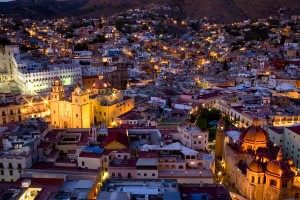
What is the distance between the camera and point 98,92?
5441cm

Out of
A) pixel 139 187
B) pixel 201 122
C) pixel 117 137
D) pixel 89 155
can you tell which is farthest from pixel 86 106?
pixel 139 187

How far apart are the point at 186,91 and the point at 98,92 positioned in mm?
17255

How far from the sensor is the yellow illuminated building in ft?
157

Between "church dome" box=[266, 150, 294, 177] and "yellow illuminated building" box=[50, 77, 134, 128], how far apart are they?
81.5 feet

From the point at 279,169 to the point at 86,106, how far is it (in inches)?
1015

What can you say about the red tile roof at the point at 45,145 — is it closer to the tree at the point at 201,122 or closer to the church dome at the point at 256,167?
the church dome at the point at 256,167

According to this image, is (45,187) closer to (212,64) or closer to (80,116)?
(80,116)

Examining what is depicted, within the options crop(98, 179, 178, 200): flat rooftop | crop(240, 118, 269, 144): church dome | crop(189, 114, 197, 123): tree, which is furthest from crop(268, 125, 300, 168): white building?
Result: crop(98, 179, 178, 200): flat rooftop

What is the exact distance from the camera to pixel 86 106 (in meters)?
48.3

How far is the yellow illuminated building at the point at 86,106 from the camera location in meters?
48.0

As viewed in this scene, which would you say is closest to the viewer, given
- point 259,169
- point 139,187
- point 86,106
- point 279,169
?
point 139,187

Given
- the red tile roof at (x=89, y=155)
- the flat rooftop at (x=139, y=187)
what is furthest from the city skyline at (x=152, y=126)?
the red tile roof at (x=89, y=155)

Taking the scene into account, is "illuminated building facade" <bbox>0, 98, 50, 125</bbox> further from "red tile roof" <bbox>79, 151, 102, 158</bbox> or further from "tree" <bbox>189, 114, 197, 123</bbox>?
"red tile roof" <bbox>79, 151, 102, 158</bbox>

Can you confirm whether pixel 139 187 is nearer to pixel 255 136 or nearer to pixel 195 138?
pixel 195 138
